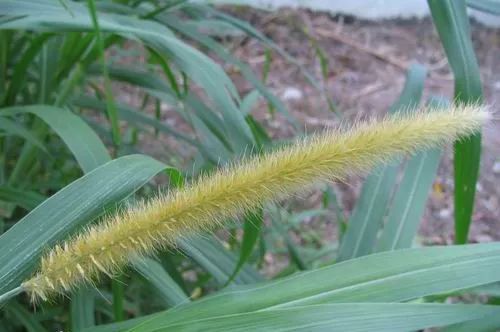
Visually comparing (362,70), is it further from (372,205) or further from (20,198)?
(20,198)

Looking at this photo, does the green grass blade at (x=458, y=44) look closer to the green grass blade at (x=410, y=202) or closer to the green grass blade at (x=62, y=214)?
the green grass blade at (x=410, y=202)

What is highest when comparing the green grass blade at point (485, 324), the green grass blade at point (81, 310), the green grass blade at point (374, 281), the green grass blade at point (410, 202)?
the green grass blade at point (374, 281)

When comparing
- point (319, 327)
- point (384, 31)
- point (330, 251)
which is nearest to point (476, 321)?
point (319, 327)

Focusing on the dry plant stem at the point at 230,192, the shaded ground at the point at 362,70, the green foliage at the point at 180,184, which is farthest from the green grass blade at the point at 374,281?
the shaded ground at the point at 362,70

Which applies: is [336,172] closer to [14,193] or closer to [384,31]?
[14,193]

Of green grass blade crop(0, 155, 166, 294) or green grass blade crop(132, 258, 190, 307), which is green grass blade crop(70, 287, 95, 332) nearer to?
green grass blade crop(132, 258, 190, 307)

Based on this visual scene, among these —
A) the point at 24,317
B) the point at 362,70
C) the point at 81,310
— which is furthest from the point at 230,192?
the point at 362,70
